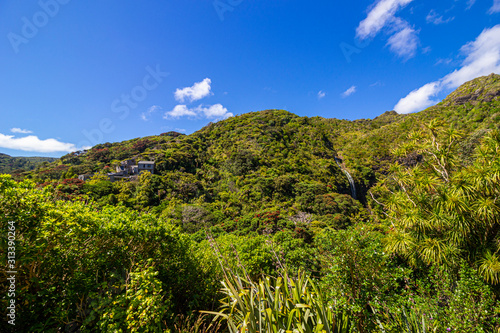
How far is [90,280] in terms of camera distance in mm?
3172

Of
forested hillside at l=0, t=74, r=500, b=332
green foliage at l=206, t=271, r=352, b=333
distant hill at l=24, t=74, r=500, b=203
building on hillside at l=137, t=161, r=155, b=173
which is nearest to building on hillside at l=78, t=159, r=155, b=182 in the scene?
building on hillside at l=137, t=161, r=155, b=173

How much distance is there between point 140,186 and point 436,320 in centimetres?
3250

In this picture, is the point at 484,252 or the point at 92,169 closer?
the point at 484,252

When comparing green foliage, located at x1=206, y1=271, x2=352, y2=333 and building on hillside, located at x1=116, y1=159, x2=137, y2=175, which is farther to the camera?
building on hillside, located at x1=116, y1=159, x2=137, y2=175

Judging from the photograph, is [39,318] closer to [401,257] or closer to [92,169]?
[401,257]

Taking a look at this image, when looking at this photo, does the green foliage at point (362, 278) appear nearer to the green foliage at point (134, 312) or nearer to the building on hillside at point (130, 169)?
the green foliage at point (134, 312)

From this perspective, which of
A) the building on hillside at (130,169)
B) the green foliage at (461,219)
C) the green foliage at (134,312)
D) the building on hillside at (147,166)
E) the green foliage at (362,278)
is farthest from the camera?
the building on hillside at (147,166)

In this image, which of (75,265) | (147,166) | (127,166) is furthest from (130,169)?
(75,265)

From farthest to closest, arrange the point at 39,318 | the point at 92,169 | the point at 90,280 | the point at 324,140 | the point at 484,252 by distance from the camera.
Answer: the point at 324,140, the point at 92,169, the point at 484,252, the point at 90,280, the point at 39,318

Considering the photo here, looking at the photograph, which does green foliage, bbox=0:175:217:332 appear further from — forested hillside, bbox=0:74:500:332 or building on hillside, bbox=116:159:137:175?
building on hillside, bbox=116:159:137:175

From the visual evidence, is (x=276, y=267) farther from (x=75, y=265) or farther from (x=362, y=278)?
(x=75, y=265)

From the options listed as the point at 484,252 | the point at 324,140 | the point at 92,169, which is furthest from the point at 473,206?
the point at 324,140

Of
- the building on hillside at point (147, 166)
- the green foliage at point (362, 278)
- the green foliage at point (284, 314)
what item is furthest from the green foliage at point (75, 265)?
the building on hillside at point (147, 166)

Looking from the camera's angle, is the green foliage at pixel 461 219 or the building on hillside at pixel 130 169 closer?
the green foliage at pixel 461 219
